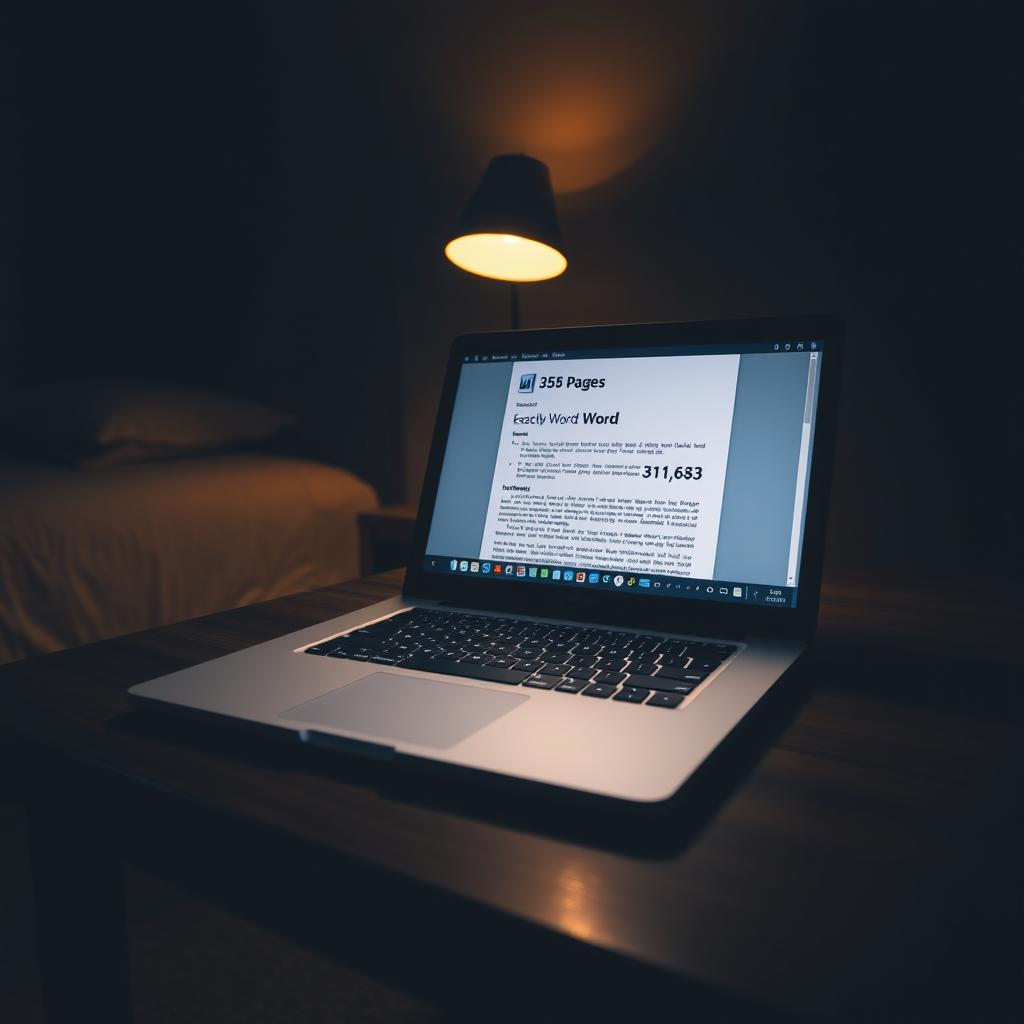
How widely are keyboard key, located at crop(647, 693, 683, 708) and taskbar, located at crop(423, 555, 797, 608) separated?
165mm

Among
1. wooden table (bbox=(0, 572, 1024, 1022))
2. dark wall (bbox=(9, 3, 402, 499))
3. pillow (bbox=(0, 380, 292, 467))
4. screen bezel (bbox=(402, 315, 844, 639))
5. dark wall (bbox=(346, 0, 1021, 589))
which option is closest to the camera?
wooden table (bbox=(0, 572, 1024, 1022))

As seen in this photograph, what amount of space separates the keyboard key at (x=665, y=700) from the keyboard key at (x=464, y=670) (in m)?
0.09

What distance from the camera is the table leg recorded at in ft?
1.69

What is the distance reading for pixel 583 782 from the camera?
0.35 metres

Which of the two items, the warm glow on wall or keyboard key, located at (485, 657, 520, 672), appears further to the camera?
the warm glow on wall

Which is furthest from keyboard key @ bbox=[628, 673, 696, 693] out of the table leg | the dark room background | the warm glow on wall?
the warm glow on wall

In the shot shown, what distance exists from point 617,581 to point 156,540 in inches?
46.4

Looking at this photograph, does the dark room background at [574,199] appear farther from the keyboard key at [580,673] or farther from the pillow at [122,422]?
the keyboard key at [580,673]

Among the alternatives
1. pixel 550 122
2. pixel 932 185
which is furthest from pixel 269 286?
pixel 932 185

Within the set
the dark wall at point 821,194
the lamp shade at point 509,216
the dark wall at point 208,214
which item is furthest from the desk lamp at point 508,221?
the dark wall at point 208,214

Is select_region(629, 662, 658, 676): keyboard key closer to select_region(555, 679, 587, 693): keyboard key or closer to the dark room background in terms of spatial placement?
select_region(555, 679, 587, 693): keyboard key

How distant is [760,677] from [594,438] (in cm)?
28

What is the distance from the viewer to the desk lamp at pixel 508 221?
138cm

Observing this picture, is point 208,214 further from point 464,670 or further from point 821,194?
point 464,670
